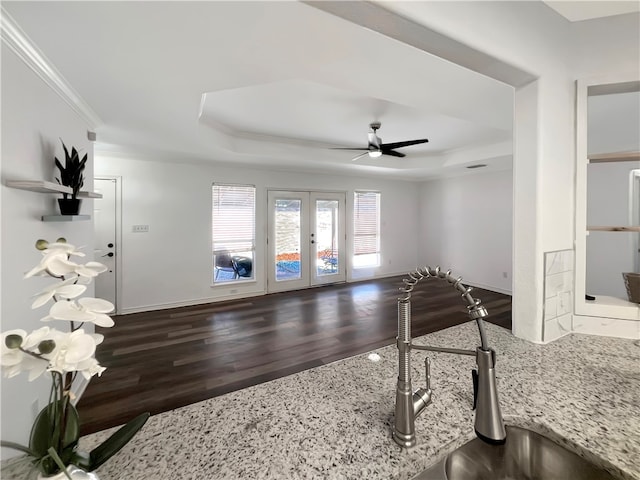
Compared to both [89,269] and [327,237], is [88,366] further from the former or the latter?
[327,237]

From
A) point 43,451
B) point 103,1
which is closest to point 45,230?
point 103,1

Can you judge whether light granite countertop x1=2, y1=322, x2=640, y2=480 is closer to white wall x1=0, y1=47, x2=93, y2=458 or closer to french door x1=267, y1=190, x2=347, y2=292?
white wall x1=0, y1=47, x2=93, y2=458

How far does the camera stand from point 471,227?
233 inches

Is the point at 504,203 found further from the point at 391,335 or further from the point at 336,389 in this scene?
the point at 336,389

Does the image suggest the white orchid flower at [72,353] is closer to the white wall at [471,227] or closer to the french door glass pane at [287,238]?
the french door glass pane at [287,238]

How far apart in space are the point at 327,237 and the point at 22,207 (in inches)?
190

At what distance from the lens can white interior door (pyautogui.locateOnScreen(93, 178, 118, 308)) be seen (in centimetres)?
401

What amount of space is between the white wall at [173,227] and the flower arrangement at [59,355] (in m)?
4.36

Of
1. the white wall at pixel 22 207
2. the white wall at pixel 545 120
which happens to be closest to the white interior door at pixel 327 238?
the white wall at pixel 22 207

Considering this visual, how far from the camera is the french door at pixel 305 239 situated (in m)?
5.43

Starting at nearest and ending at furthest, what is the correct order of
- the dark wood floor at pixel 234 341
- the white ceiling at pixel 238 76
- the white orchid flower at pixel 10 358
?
the white orchid flower at pixel 10 358, the white ceiling at pixel 238 76, the dark wood floor at pixel 234 341

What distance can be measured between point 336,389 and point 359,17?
51.2 inches

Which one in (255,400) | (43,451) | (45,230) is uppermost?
(45,230)

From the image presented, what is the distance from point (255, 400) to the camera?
0.95 m
